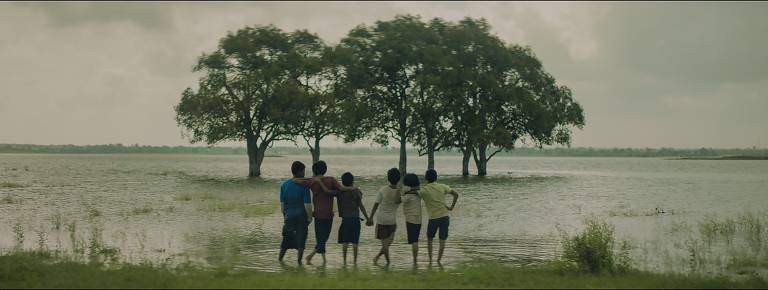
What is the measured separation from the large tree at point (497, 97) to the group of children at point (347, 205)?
47.0 m

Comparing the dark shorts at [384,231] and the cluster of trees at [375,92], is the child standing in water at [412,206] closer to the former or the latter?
the dark shorts at [384,231]

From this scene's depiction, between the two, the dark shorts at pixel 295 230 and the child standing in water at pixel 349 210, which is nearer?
the child standing in water at pixel 349 210

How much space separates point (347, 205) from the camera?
13.3 metres

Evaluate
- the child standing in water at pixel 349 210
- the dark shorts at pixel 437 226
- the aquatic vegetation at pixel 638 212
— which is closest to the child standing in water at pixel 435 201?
the dark shorts at pixel 437 226

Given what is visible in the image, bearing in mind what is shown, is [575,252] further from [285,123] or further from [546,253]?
[285,123]

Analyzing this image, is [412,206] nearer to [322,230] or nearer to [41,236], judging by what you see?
[322,230]

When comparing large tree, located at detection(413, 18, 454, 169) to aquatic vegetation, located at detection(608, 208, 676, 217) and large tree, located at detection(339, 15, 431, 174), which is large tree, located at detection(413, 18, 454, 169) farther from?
aquatic vegetation, located at detection(608, 208, 676, 217)

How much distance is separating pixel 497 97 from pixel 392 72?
35.7 ft

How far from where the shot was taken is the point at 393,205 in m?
13.5

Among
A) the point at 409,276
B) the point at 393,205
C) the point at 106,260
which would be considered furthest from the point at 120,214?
the point at 409,276

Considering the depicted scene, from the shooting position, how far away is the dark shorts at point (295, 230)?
528 inches

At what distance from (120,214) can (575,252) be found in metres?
20.2

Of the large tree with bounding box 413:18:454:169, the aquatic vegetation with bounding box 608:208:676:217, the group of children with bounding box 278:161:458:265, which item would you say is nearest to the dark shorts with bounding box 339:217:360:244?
the group of children with bounding box 278:161:458:265

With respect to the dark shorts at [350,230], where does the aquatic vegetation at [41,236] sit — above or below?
below
